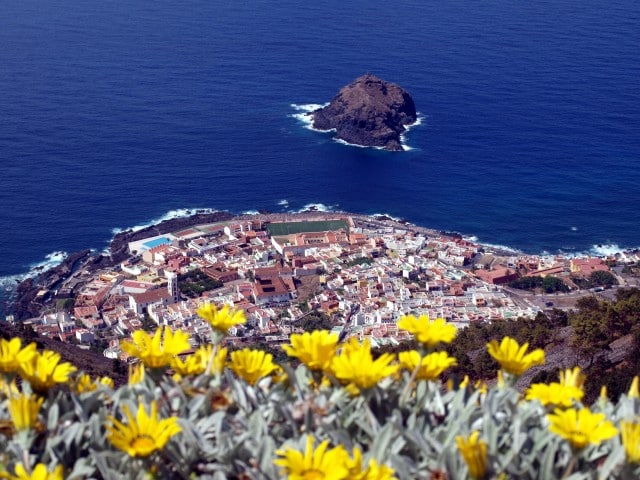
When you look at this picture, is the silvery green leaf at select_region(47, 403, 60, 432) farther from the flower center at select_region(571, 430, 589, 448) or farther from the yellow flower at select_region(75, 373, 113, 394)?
the flower center at select_region(571, 430, 589, 448)

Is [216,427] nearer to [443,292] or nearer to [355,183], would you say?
[443,292]

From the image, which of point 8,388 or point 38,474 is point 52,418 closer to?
point 8,388

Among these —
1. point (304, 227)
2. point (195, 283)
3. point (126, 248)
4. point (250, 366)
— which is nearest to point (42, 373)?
point (250, 366)

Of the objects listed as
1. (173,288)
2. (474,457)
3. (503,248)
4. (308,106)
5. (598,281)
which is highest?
(474,457)

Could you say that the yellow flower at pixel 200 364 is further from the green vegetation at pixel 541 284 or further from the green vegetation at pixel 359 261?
the green vegetation at pixel 359 261


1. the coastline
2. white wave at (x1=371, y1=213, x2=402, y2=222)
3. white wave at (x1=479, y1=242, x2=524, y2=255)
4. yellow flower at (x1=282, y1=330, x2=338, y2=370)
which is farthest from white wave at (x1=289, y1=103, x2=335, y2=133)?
yellow flower at (x1=282, y1=330, x2=338, y2=370)
